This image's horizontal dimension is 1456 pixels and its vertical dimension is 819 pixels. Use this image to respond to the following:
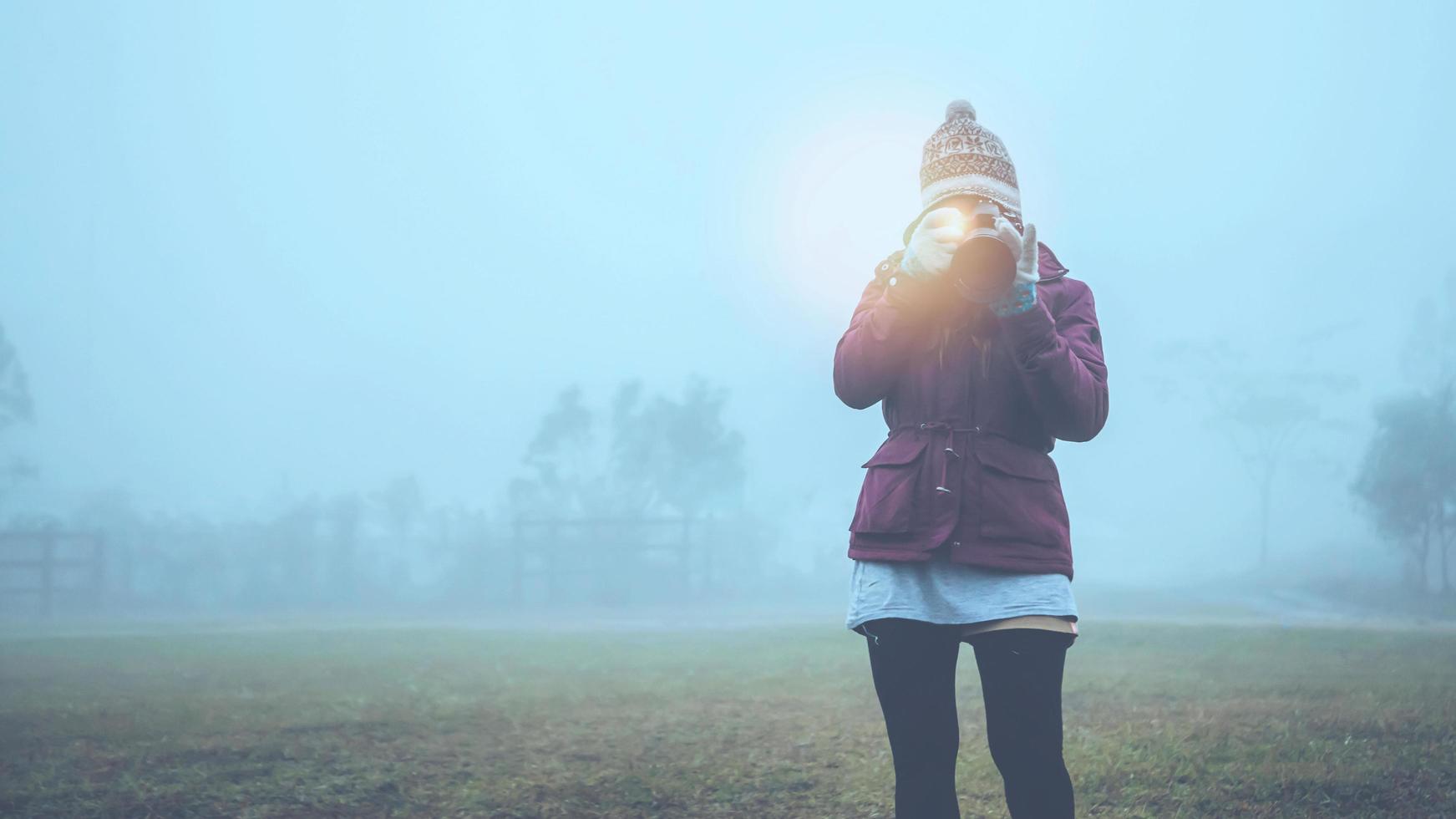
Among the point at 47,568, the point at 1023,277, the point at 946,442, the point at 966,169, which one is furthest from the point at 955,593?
the point at 47,568

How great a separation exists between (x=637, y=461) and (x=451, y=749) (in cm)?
3486

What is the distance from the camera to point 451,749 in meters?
5.58

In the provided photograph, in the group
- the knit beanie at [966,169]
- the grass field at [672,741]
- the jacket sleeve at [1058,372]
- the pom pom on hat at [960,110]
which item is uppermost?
the pom pom on hat at [960,110]

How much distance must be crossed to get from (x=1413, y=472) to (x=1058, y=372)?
27.7 m

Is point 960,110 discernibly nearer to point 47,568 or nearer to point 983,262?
point 983,262

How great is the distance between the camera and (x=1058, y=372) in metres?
1.91

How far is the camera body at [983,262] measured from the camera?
6.15ft

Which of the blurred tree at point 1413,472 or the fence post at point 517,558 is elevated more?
the blurred tree at point 1413,472

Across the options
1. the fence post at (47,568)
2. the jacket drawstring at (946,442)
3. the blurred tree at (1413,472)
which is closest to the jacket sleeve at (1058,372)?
the jacket drawstring at (946,442)

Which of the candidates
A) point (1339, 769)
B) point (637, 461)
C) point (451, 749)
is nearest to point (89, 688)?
point (451, 749)

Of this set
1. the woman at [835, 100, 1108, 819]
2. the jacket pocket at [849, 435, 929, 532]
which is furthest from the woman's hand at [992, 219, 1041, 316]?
the jacket pocket at [849, 435, 929, 532]

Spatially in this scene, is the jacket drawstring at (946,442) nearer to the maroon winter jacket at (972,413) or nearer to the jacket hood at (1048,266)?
the maroon winter jacket at (972,413)

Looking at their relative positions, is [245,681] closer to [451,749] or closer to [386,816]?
[451,749]

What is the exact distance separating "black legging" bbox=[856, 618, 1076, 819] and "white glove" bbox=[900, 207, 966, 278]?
2.20ft
